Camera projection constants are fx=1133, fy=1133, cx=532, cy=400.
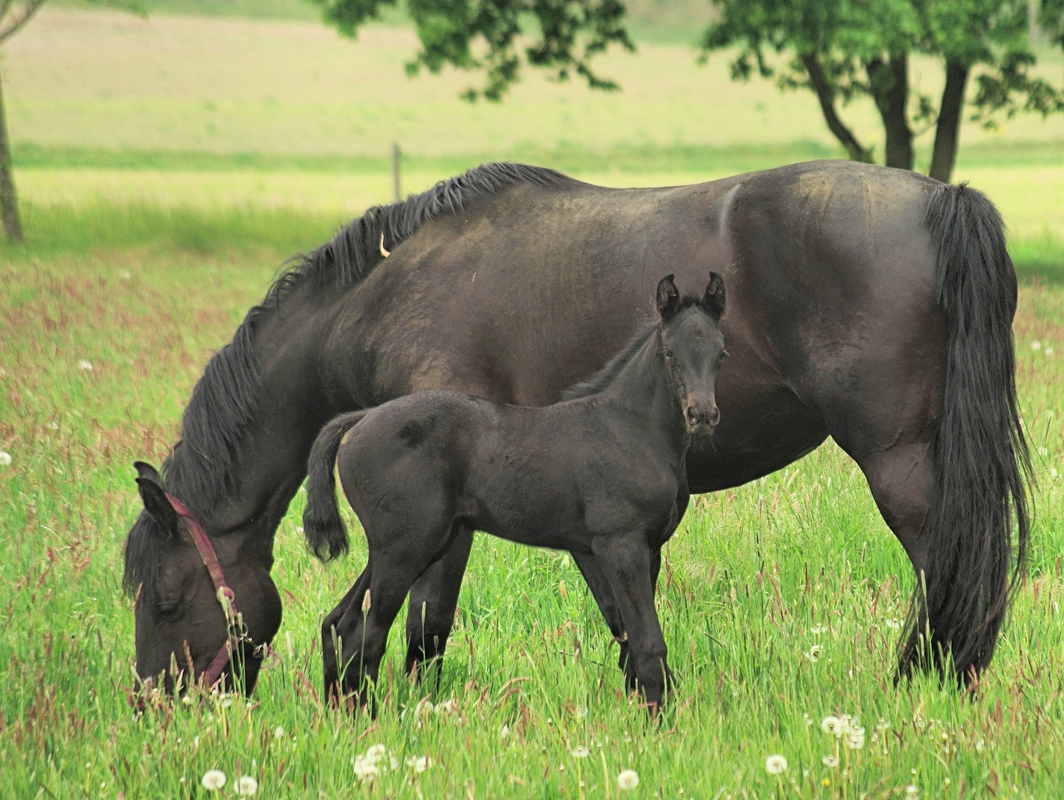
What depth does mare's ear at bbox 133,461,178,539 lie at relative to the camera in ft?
12.7

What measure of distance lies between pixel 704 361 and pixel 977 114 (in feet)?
51.6

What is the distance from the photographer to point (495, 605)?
4.95 meters

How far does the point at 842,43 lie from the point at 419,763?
13.4 m

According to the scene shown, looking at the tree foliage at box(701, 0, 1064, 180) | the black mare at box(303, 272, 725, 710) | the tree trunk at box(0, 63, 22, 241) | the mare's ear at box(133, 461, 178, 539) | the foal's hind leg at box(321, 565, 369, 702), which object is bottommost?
the tree trunk at box(0, 63, 22, 241)

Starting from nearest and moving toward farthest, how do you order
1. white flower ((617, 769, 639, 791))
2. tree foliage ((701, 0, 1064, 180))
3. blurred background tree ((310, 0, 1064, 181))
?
white flower ((617, 769, 639, 791)) → tree foliage ((701, 0, 1064, 180)) → blurred background tree ((310, 0, 1064, 181))

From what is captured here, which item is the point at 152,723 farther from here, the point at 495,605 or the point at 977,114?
the point at 977,114

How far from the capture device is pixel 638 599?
3398 millimetres

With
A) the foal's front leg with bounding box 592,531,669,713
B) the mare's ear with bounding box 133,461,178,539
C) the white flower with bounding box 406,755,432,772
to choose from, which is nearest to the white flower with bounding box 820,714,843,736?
the foal's front leg with bounding box 592,531,669,713

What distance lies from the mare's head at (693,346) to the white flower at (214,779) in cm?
151

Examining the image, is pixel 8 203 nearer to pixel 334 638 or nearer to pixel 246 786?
pixel 334 638

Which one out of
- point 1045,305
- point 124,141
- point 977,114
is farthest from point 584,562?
point 124,141

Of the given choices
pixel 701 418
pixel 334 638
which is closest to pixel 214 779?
pixel 334 638

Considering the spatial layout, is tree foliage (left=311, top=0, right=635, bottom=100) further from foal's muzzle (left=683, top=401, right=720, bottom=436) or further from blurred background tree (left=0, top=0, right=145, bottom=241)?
foal's muzzle (left=683, top=401, right=720, bottom=436)

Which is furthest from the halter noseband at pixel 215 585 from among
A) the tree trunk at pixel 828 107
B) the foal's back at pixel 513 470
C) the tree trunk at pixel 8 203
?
the tree trunk at pixel 8 203
